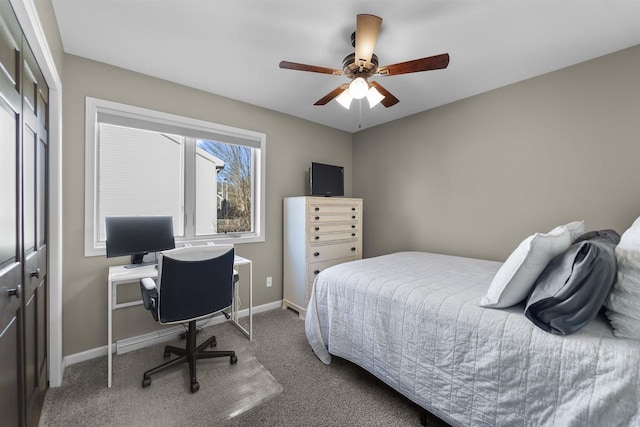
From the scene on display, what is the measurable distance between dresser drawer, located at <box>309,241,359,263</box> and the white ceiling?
5.74 feet

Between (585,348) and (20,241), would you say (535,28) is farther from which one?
(20,241)

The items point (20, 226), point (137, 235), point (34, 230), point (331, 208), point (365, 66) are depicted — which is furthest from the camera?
point (331, 208)

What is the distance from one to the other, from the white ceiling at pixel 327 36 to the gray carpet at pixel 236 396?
2459 millimetres

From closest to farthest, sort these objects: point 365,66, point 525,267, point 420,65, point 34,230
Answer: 1. point 525,267
2. point 34,230
3. point 420,65
4. point 365,66

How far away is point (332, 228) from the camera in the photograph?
130 inches

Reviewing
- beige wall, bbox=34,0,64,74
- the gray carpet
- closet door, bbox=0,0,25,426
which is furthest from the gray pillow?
beige wall, bbox=34,0,64,74

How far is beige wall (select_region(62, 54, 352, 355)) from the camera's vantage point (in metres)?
2.15

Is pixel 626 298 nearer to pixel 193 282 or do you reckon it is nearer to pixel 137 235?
pixel 193 282

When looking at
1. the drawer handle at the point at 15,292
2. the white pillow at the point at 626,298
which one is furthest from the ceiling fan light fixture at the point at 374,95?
the drawer handle at the point at 15,292

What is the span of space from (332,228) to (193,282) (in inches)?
71.0

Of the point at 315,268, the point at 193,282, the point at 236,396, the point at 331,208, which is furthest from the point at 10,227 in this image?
the point at 331,208

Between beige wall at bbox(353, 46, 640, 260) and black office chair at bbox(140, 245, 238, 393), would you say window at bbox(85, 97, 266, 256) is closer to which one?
black office chair at bbox(140, 245, 238, 393)

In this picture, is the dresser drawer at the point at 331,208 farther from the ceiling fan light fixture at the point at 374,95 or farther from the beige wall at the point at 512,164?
the ceiling fan light fixture at the point at 374,95

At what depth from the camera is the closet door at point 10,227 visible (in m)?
0.98
